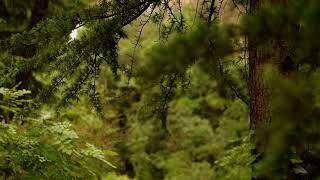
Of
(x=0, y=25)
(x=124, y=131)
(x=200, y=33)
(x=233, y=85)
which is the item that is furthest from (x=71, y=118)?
(x=200, y=33)

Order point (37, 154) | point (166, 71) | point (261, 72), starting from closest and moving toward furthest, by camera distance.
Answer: point (166, 71) → point (261, 72) → point (37, 154)

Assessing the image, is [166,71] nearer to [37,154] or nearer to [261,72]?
[261,72]

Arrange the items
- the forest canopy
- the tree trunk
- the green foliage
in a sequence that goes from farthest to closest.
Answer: the green foliage, the tree trunk, the forest canopy

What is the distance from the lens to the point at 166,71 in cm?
151

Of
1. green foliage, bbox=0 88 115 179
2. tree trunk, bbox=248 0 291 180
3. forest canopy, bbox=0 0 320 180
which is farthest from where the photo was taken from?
green foliage, bbox=0 88 115 179

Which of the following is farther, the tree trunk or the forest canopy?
the tree trunk

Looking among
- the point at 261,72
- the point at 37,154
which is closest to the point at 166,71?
the point at 261,72

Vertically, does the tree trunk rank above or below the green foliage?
above

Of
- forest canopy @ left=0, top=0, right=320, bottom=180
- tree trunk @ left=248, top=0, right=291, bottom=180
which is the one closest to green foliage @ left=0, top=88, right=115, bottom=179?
forest canopy @ left=0, top=0, right=320, bottom=180

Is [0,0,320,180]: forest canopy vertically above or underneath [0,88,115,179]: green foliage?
above

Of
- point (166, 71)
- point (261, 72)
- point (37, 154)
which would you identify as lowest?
point (37, 154)

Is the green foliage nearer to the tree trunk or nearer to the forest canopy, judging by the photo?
the forest canopy

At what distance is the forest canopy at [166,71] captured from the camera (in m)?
1.43

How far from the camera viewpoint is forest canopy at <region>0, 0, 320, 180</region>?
1433mm
